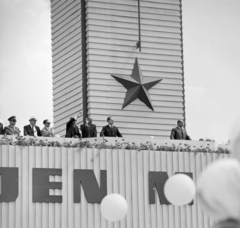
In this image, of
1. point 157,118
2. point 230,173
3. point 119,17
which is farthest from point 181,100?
point 230,173

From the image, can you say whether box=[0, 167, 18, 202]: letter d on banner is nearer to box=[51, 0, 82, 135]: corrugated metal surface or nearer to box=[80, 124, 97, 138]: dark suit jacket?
box=[80, 124, 97, 138]: dark suit jacket

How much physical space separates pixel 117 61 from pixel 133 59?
0.59m

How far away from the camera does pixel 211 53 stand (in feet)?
92.8

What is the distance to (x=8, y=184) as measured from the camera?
17641 mm

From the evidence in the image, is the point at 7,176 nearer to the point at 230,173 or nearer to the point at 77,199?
the point at 77,199

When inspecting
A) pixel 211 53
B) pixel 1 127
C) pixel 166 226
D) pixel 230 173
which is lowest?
pixel 166 226

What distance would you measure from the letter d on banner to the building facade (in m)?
5.29

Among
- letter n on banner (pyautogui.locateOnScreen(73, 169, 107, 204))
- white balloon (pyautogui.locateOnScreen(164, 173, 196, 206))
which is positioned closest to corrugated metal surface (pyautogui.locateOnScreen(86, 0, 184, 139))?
letter n on banner (pyautogui.locateOnScreen(73, 169, 107, 204))

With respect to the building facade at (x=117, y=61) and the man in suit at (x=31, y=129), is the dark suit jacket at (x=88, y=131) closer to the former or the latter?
the man in suit at (x=31, y=129)

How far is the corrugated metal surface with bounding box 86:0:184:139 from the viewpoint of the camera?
75.8ft

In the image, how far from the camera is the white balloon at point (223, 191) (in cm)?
655

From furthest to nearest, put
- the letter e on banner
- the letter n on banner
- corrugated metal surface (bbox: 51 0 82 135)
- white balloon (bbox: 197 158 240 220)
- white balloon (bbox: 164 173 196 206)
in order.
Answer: corrugated metal surface (bbox: 51 0 82 135) < the letter n on banner < the letter e on banner < white balloon (bbox: 164 173 196 206) < white balloon (bbox: 197 158 240 220)

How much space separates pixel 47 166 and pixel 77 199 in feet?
3.79

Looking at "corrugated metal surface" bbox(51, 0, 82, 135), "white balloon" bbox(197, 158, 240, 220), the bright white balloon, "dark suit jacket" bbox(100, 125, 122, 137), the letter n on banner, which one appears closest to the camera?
"white balloon" bbox(197, 158, 240, 220)
